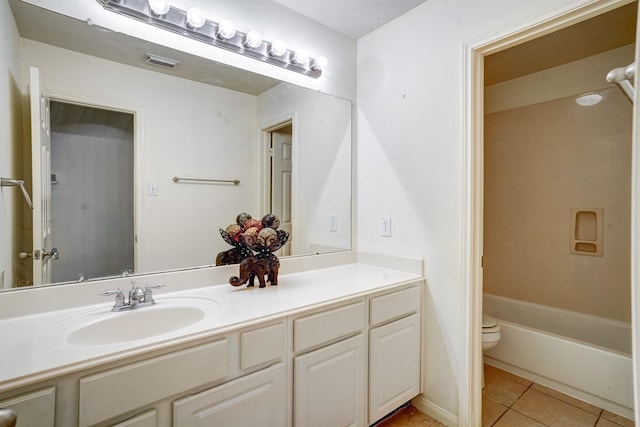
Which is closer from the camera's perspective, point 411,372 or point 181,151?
point 181,151

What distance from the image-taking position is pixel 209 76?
161 cm

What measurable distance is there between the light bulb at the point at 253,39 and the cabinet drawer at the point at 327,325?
4.62 feet

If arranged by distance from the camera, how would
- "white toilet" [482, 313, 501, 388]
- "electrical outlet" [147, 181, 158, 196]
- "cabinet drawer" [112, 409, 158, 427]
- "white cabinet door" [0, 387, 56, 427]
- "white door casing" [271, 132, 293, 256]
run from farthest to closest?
"white toilet" [482, 313, 501, 388] < "white door casing" [271, 132, 293, 256] < "electrical outlet" [147, 181, 158, 196] < "cabinet drawer" [112, 409, 158, 427] < "white cabinet door" [0, 387, 56, 427]

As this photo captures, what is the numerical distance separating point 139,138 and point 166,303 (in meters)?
0.76

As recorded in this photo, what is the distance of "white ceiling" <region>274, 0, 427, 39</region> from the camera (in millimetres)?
1775

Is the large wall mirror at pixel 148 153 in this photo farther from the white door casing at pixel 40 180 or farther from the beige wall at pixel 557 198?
the beige wall at pixel 557 198

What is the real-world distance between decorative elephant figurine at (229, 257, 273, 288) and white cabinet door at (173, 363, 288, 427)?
1.47 feet

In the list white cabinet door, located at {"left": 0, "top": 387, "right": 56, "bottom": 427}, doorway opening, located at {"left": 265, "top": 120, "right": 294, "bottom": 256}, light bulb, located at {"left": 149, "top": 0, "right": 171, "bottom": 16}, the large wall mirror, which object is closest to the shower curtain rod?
the large wall mirror

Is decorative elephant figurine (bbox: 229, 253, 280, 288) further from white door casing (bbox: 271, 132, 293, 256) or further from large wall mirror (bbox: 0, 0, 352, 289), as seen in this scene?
white door casing (bbox: 271, 132, 293, 256)

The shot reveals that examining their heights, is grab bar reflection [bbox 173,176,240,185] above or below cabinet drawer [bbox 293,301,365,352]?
above

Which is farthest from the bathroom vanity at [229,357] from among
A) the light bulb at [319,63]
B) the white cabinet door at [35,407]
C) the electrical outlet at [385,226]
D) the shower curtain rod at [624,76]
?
the light bulb at [319,63]

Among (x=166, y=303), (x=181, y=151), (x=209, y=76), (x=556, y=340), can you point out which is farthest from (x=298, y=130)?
(x=556, y=340)

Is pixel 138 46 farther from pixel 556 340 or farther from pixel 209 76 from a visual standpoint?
pixel 556 340

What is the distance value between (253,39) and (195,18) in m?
0.30
